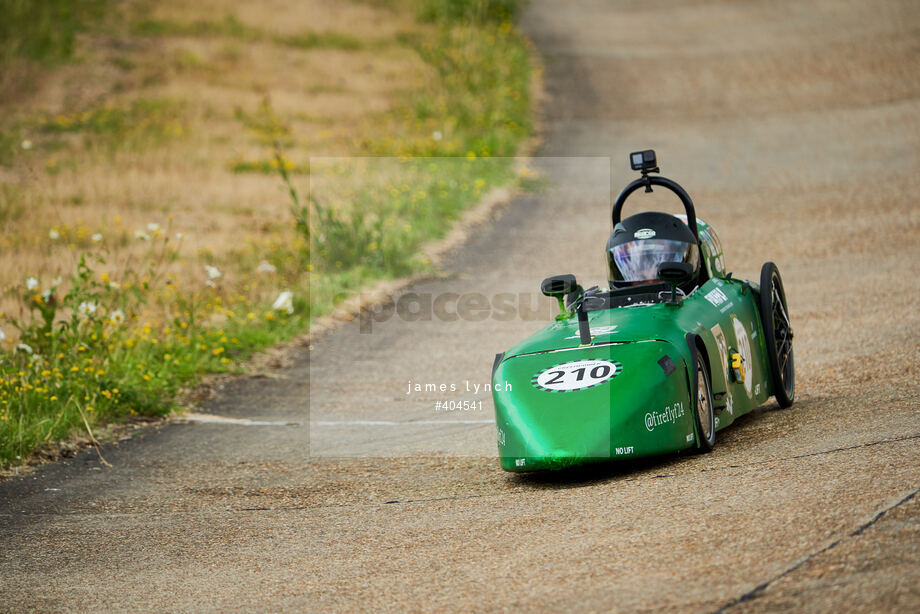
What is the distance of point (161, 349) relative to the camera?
11.8 meters

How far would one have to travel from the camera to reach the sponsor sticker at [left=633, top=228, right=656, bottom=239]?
8414 millimetres

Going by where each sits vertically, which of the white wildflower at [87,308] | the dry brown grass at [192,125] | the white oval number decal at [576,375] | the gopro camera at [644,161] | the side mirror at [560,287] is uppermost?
the dry brown grass at [192,125]

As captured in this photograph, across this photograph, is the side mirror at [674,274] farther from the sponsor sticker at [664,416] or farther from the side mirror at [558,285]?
the sponsor sticker at [664,416]

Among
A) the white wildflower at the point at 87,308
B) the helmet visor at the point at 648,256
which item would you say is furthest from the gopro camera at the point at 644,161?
the white wildflower at the point at 87,308

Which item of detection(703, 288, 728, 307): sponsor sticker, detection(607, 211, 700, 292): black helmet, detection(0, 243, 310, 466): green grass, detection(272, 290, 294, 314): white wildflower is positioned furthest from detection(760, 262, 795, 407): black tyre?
detection(272, 290, 294, 314): white wildflower

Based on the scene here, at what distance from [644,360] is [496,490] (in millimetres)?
1281

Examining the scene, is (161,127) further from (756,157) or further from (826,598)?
(826,598)

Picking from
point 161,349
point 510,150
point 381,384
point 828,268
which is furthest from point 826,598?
point 510,150

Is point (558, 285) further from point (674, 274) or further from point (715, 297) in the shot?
point (715, 297)

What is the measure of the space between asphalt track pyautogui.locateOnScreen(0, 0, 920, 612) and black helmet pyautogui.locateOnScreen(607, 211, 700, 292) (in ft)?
4.45

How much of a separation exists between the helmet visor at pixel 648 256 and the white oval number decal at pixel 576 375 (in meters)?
1.44

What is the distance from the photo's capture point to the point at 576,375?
23.3 ft

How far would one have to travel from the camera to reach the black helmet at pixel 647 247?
8375 millimetres

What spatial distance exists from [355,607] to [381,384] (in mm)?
6610
